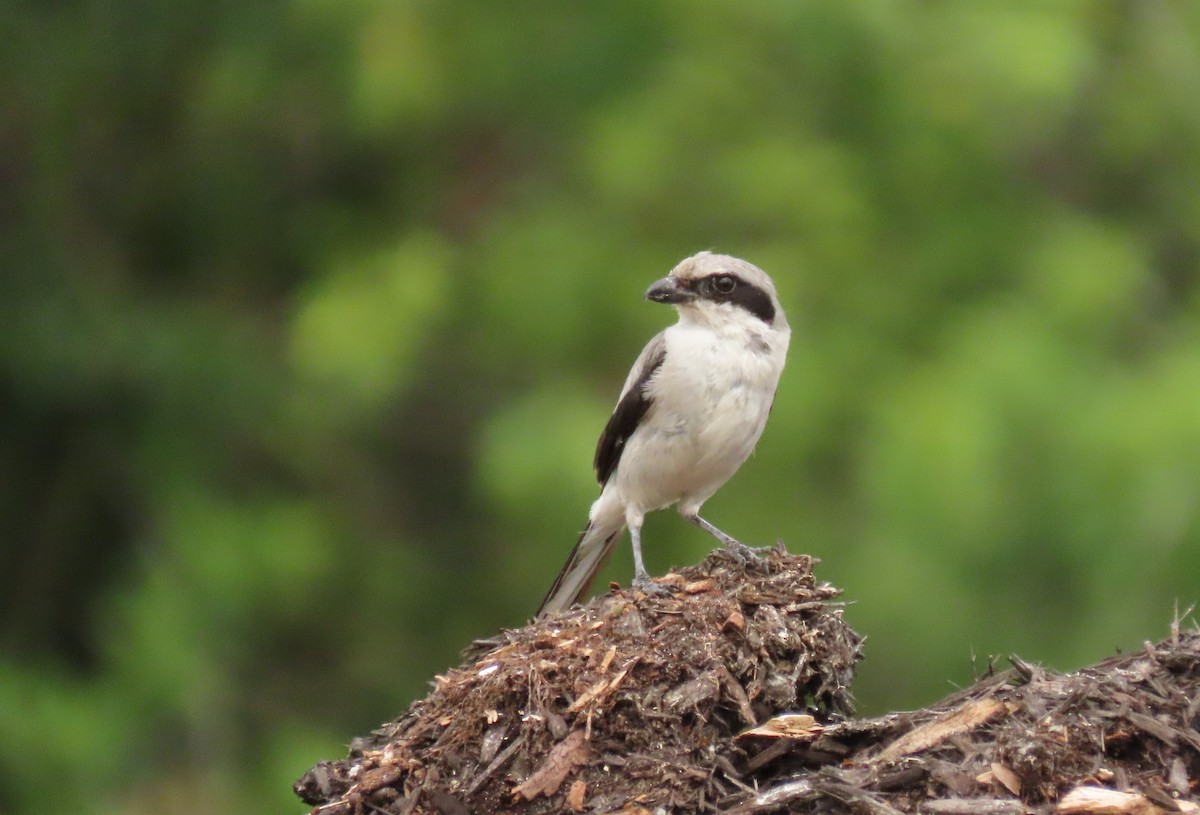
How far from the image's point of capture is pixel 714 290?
21.7ft

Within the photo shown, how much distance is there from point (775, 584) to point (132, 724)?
7.55 m

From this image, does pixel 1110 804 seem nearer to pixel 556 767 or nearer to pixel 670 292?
pixel 556 767

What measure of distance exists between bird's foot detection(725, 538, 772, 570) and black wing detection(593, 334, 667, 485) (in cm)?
119

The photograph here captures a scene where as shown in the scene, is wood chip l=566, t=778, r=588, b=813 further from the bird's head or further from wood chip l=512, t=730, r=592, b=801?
the bird's head

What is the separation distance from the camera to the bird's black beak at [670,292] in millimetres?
6523

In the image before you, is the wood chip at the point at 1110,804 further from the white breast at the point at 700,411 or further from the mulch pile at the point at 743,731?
the white breast at the point at 700,411

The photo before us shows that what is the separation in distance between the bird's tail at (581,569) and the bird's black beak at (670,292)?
1.04 metres

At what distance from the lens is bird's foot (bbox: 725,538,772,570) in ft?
17.1

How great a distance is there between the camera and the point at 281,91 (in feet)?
40.0

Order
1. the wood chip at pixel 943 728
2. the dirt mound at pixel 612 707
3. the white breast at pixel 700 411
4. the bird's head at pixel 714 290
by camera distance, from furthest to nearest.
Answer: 1. the bird's head at pixel 714 290
2. the white breast at pixel 700 411
3. the dirt mound at pixel 612 707
4. the wood chip at pixel 943 728

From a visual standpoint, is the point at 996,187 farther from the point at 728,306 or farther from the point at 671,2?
the point at 728,306

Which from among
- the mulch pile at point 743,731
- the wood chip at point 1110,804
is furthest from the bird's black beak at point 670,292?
the wood chip at point 1110,804

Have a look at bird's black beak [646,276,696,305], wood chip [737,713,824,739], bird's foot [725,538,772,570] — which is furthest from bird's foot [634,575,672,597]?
bird's black beak [646,276,696,305]

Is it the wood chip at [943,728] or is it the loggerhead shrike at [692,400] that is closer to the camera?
the wood chip at [943,728]
